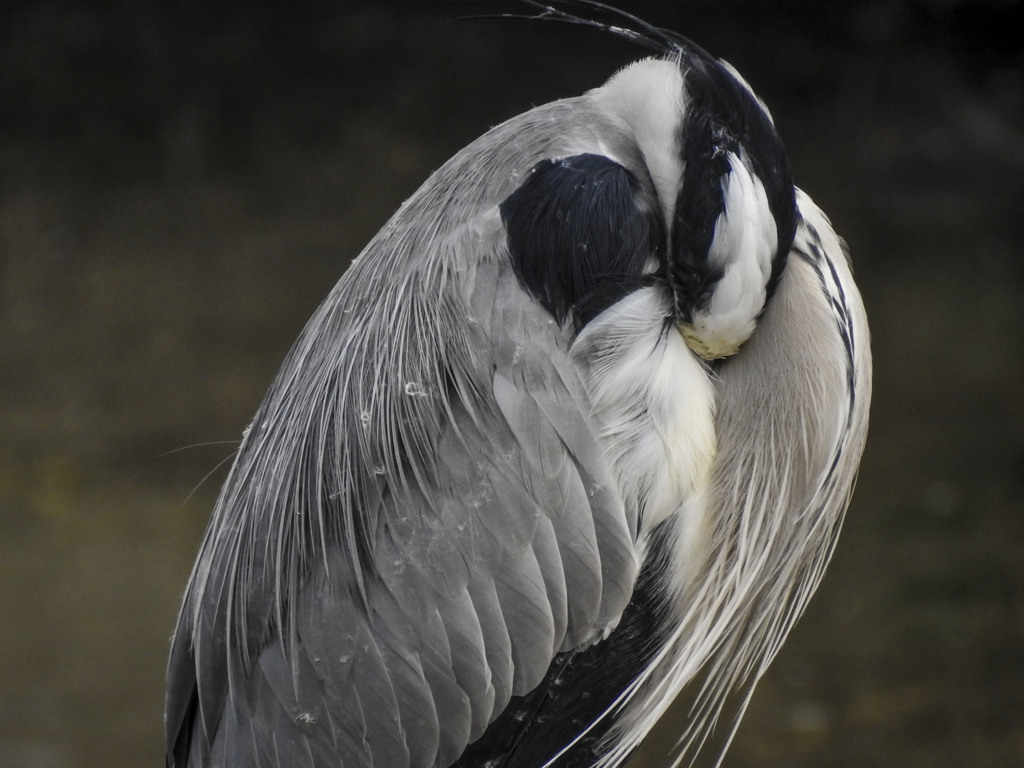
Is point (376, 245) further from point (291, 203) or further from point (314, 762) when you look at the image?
point (291, 203)

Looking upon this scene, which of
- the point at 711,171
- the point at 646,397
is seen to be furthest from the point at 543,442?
the point at 711,171

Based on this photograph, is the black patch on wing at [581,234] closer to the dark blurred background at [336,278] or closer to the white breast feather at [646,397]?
the white breast feather at [646,397]

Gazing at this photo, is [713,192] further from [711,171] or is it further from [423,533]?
[423,533]

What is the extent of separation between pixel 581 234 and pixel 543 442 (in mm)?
221

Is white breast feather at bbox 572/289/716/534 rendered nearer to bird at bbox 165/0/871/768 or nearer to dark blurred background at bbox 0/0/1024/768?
bird at bbox 165/0/871/768

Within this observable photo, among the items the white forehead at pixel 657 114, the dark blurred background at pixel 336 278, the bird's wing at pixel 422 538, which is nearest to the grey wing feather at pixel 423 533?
the bird's wing at pixel 422 538

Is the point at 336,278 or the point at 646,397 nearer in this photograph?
the point at 646,397

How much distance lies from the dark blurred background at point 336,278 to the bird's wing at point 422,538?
4.39ft

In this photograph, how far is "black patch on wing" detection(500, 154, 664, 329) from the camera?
1.21 metres

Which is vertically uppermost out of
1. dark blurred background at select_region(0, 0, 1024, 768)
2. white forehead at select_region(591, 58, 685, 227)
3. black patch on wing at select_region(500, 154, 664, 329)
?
white forehead at select_region(591, 58, 685, 227)

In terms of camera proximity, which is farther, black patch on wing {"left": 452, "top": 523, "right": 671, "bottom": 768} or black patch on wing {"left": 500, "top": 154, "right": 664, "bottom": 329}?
black patch on wing {"left": 452, "top": 523, "right": 671, "bottom": 768}

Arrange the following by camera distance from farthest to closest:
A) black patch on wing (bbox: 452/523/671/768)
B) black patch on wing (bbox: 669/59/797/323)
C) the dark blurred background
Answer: the dark blurred background < black patch on wing (bbox: 452/523/671/768) < black patch on wing (bbox: 669/59/797/323)

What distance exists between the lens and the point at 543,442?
1.24 metres

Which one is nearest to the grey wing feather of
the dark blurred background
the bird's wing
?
the bird's wing
